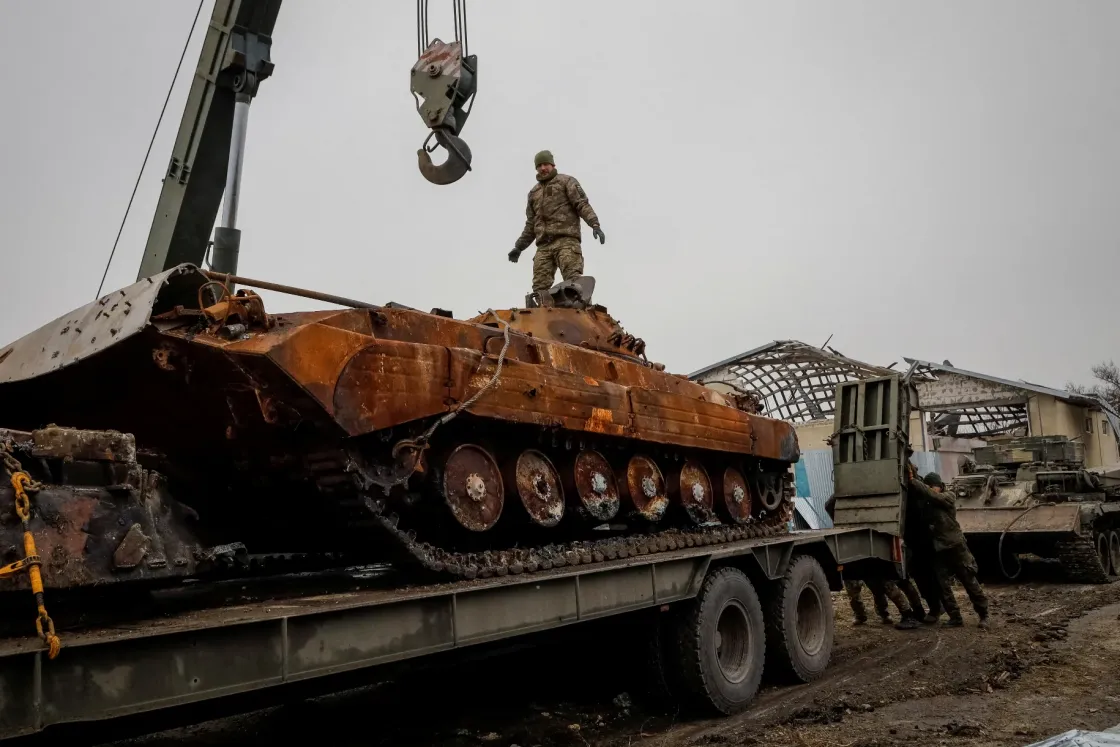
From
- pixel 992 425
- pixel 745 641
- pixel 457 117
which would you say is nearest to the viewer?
pixel 745 641

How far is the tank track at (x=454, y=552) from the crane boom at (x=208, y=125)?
4441 mm

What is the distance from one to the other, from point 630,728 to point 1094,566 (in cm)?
1184

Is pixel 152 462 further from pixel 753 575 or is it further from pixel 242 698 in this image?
pixel 753 575

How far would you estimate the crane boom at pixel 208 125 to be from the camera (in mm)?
9523

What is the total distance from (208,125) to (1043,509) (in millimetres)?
14271

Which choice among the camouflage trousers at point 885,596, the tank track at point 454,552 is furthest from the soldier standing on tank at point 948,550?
the tank track at point 454,552

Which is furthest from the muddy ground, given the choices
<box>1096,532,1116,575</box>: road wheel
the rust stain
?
<box>1096,532,1116,575</box>: road wheel

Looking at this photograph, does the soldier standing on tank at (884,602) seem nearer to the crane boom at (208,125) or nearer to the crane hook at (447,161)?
the crane hook at (447,161)

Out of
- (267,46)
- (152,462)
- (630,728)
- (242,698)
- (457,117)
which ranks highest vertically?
(267,46)

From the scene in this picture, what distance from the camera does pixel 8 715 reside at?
3.40 metres

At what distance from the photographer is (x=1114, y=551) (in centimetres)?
1788

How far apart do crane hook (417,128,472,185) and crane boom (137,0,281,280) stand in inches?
76.8

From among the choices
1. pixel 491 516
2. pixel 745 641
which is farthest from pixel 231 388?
pixel 745 641

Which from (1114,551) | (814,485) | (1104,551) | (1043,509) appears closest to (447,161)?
(1043,509)
